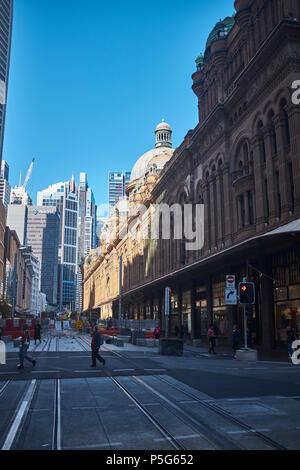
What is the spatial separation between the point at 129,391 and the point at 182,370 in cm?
556

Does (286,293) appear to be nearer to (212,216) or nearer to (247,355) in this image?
(247,355)

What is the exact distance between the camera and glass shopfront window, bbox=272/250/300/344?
85.3ft

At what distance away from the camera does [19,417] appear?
918 cm

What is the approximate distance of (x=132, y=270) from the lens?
85.8 meters

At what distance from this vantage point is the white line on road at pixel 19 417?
289 inches

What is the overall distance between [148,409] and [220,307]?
27952 mm

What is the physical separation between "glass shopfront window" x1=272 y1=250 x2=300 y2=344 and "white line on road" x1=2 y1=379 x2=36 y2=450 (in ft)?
58.5

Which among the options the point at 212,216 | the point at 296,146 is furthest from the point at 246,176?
the point at 212,216

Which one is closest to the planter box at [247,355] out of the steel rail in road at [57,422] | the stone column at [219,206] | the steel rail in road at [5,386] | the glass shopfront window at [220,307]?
the steel rail in road at [57,422]

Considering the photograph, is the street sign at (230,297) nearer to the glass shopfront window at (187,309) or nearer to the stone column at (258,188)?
the stone column at (258,188)

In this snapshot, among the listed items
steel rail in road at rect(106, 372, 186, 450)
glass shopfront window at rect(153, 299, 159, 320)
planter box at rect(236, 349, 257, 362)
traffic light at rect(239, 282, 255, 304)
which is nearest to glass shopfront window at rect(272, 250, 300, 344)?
planter box at rect(236, 349, 257, 362)

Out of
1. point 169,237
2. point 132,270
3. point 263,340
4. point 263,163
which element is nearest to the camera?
point 263,340
